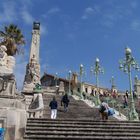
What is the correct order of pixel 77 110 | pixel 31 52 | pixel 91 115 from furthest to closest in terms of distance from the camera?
pixel 31 52
pixel 77 110
pixel 91 115

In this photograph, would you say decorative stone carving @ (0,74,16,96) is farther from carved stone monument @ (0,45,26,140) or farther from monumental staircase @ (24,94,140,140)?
monumental staircase @ (24,94,140,140)

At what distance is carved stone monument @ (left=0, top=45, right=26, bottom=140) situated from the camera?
13584 mm

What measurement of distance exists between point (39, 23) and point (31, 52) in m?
7.50

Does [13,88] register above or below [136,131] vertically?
above

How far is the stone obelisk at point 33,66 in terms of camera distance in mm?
42325

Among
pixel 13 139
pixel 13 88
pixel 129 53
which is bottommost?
pixel 13 139

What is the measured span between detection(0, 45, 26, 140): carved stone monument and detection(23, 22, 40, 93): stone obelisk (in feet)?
81.3

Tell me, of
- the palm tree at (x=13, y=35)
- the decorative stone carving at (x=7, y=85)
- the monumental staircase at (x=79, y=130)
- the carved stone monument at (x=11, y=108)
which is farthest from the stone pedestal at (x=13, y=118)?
the palm tree at (x=13, y=35)

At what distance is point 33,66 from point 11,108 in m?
31.5

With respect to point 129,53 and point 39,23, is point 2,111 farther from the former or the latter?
point 39,23

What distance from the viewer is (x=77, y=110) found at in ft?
84.7

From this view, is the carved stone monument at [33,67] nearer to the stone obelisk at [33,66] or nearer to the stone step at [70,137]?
the stone obelisk at [33,66]

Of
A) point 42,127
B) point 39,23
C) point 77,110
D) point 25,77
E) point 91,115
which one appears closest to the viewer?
point 42,127

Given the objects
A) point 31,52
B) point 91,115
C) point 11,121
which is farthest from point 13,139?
point 31,52
